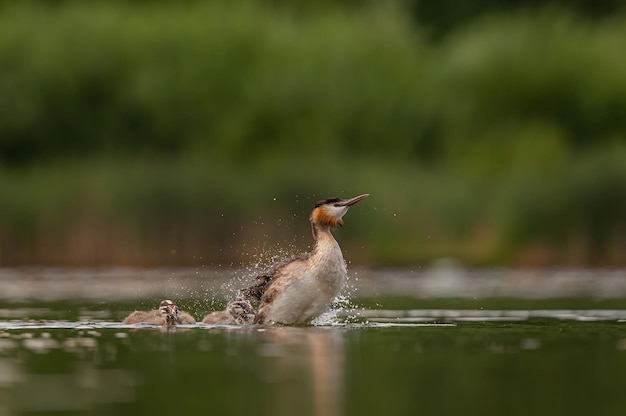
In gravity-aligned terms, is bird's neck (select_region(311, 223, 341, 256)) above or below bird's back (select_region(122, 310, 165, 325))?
above

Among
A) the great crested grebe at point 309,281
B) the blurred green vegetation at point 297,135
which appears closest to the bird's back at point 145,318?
the great crested grebe at point 309,281

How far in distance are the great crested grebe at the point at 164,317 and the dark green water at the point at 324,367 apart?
264 millimetres

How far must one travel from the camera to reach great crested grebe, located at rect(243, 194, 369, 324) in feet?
56.3

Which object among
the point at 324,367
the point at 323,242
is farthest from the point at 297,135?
the point at 324,367

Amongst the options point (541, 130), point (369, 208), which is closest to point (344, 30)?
point (541, 130)

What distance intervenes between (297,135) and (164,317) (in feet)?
70.2

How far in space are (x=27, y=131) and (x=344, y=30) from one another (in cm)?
973

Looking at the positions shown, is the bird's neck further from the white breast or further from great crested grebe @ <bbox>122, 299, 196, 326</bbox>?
great crested grebe @ <bbox>122, 299, 196, 326</bbox>

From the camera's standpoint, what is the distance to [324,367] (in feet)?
43.3

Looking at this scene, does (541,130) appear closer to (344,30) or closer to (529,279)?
(344,30)

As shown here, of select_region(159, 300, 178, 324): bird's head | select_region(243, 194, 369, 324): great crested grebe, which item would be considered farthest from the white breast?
select_region(159, 300, 178, 324): bird's head

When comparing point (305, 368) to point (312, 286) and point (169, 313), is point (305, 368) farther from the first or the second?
point (169, 313)

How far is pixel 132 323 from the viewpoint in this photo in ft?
58.5

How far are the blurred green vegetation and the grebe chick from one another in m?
9.93
